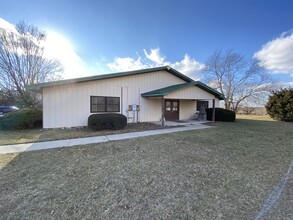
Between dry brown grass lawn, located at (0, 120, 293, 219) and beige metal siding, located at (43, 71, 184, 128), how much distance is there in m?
4.98

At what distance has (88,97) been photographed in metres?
10.7

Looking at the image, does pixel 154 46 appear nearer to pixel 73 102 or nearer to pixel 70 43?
pixel 70 43

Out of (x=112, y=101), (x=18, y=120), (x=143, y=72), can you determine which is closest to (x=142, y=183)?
(x=112, y=101)

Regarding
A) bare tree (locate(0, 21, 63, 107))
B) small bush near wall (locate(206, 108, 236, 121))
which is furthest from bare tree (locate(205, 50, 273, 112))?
bare tree (locate(0, 21, 63, 107))

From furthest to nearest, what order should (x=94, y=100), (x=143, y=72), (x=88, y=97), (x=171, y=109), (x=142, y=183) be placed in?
(x=171, y=109) < (x=143, y=72) < (x=94, y=100) < (x=88, y=97) < (x=142, y=183)

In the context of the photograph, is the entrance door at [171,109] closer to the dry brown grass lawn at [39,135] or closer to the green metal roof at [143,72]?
the green metal roof at [143,72]

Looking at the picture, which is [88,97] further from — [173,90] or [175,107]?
[175,107]

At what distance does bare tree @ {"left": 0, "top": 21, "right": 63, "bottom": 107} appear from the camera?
16906 millimetres

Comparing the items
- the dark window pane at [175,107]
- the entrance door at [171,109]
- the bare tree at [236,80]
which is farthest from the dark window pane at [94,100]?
the bare tree at [236,80]

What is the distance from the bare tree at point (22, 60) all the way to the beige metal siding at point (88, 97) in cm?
Result: 907

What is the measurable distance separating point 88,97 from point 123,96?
2554mm

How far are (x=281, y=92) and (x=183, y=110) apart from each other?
11.7 meters

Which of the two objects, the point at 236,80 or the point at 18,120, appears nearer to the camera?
the point at 18,120

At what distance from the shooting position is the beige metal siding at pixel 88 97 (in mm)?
9789
